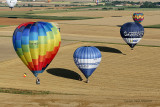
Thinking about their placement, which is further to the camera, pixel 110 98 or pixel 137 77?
pixel 137 77

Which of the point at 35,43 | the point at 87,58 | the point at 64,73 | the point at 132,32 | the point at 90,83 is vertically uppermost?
the point at 35,43

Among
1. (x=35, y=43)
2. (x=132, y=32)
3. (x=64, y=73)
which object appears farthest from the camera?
(x=132, y=32)

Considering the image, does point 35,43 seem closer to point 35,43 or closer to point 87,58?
point 35,43

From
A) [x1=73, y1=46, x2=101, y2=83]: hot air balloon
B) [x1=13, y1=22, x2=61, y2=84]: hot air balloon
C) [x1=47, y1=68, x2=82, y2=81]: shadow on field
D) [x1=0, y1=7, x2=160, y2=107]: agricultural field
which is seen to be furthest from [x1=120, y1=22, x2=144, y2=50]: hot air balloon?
[x1=13, y1=22, x2=61, y2=84]: hot air balloon

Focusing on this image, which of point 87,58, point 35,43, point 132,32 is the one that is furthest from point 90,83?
point 132,32

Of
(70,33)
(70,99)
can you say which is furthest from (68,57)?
(70,33)

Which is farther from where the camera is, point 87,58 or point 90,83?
point 90,83

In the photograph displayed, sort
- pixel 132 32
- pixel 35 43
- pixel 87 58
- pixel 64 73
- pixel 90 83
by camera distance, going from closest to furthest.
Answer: pixel 35 43 < pixel 87 58 < pixel 90 83 < pixel 64 73 < pixel 132 32

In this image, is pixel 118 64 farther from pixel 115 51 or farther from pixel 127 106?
pixel 127 106
